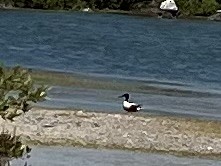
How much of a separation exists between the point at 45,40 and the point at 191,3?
2187 inches

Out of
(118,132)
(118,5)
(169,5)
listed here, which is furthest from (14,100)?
(118,5)

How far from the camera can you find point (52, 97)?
2736 cm

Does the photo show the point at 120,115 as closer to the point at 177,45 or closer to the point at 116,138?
the point at 116,138

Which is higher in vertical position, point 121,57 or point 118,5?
point 121,57

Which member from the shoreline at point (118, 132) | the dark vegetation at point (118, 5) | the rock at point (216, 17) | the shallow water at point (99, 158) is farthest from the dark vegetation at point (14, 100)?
the rock at point (216, 17)

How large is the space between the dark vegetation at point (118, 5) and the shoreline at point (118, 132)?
301ft

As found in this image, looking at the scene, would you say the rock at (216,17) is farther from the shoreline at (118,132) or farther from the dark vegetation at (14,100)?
the dark vegetation at (14,100)

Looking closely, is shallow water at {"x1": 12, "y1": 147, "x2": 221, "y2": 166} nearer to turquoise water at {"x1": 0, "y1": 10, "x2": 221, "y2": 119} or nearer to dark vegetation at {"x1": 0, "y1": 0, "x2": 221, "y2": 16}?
turquoise water at {"x1": 0, "y1": 10, "x2": 221, "y2": 119}

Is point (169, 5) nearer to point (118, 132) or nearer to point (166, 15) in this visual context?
point (166, 15)

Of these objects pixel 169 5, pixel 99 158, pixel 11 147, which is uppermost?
pixel 11 147

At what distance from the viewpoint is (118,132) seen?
65.5ft

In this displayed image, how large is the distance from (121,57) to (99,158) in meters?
35.8

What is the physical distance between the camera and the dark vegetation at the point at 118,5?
115688 millimetres

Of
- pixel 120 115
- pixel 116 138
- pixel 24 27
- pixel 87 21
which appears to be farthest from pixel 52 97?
pixel 87 21
